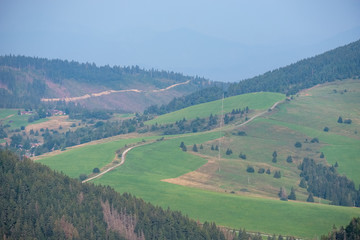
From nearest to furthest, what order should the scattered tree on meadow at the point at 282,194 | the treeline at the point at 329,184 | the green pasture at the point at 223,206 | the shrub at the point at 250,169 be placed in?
1. the green pasture at the point at 223,206
2. the scattered tree on meadow at the point at 282,194
3. the treeline at the point at 329,184
4. the shrub at the point at 250,169

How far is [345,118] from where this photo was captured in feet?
624

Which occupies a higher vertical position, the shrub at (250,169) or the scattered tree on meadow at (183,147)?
the scattered tree on meadow at (183,147)

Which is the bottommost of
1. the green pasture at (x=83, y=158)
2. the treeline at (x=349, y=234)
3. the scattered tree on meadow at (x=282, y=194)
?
the scattered tree on meadow at (x=282, y=194)

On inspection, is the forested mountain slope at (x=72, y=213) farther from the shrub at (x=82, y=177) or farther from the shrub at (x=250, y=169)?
the shrub at (x=250, y=169)

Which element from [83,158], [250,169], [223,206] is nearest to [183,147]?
[250,169]

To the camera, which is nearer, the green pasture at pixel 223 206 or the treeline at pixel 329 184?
the green pasture at pixel 223 206

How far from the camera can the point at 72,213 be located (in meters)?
95.3

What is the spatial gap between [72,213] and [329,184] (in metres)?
62.2

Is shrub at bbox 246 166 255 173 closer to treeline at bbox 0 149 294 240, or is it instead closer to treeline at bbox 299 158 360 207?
treeline at bbox 299 158 360 207

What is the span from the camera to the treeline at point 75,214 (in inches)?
3501

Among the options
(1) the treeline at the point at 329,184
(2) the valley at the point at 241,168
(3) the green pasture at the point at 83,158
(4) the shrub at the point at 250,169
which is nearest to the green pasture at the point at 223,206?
(2) the valley at the point at 241,168

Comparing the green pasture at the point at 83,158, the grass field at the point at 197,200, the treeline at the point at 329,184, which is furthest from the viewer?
the green pasture at the point at 83,158

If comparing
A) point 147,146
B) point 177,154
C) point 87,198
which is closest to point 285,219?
point 87,198

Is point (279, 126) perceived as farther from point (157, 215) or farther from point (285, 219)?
point (157, 215)
